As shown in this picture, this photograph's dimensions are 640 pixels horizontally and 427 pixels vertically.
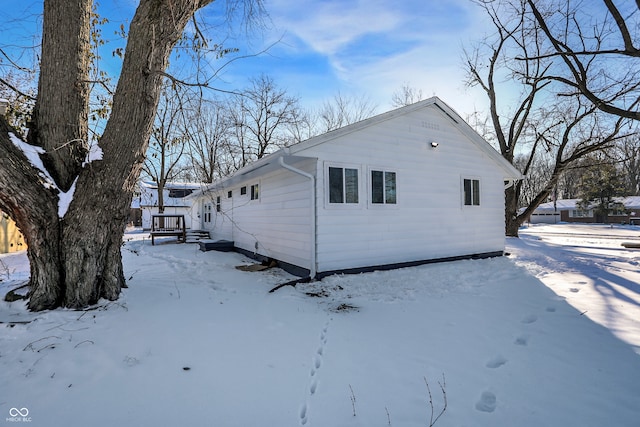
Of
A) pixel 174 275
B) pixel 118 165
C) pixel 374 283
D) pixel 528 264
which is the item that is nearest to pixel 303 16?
pixel 118 165

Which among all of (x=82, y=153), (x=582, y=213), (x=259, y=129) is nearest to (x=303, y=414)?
(x=82, y=153)

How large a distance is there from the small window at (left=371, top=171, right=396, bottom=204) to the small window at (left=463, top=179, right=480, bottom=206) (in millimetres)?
2921

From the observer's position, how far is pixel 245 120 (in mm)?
24109

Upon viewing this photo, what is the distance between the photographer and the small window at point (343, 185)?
691 centimetres

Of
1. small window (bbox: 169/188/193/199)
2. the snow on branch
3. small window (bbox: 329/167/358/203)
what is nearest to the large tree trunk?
the snow on branch

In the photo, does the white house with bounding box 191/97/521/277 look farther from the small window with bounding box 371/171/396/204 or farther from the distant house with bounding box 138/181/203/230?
the distant house with bounding box 138/181/203/230

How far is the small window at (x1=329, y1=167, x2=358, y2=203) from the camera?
691 cm

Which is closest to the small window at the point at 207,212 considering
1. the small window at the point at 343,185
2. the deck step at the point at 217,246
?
the deck step at the point at 217,246

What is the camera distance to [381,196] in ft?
24.9

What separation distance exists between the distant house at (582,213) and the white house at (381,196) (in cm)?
3199

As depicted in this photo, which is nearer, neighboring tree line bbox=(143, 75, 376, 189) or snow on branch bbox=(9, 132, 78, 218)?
snow on branch bbox=(9, 132, 78, 218)

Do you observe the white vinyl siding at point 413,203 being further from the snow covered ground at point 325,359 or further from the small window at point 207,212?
the small window at point 207,212

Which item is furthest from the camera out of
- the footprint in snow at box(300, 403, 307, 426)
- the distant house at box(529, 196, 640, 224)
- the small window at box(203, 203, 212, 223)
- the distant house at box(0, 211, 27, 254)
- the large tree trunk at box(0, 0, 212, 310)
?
the distant house at box(529, 196, 640, 224)

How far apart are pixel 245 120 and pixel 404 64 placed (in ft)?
55.6
